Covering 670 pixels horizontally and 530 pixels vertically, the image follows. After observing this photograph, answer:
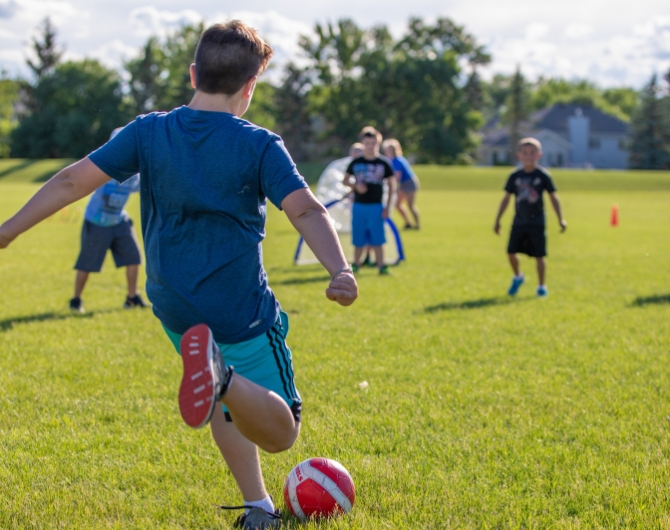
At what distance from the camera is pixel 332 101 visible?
68.9 meters

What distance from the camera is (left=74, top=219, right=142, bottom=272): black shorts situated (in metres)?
8.09

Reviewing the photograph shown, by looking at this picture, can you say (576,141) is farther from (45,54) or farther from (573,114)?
(45,54)

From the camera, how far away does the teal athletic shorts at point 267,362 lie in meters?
2.87

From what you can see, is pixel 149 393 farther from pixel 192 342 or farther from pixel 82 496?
pixel 192 342

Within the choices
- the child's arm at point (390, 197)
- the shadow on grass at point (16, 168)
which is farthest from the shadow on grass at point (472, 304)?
the shadow on grass at point (16, 168)

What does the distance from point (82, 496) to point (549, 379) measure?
138 inches

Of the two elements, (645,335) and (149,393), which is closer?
(149,393)

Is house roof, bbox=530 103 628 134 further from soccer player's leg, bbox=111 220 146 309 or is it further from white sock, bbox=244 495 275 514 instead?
white sock, bbox=244 495 275 514

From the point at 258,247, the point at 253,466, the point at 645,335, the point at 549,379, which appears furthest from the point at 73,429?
the point at 645,335

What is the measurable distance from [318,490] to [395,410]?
157cm

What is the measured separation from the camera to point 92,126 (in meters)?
68.9

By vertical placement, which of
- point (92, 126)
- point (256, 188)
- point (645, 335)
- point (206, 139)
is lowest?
point (645, 335)

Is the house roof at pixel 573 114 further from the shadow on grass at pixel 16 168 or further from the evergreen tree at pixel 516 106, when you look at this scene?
the shadow on grass at pixel 16 168

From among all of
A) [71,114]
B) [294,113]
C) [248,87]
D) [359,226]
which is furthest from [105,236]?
[71,114]
